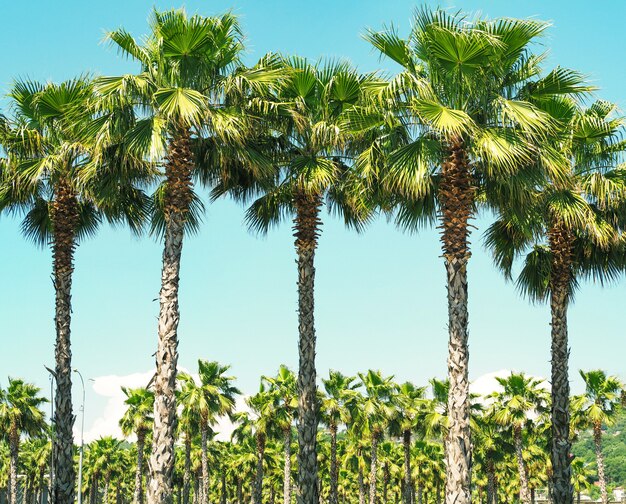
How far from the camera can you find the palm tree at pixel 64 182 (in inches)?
791

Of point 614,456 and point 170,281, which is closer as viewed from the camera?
point 170,281

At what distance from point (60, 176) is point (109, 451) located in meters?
67.7

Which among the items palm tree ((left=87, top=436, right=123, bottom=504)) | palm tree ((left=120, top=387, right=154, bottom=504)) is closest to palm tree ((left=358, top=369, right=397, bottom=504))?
palm tree ((left=120, top=387, right=154, bottom=504))

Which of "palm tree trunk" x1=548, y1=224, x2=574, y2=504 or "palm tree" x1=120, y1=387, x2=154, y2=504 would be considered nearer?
"palm tree trunk" x1=548, y1=224, x2=574, y2=504

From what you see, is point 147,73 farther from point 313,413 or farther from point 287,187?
point 313,413

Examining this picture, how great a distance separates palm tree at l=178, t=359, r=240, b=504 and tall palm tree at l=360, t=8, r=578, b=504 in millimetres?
36153

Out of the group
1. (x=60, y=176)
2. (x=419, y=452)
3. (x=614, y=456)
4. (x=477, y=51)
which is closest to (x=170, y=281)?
(x=60, y=176)

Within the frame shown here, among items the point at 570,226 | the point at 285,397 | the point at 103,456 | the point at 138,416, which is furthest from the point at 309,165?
the point at 103,456

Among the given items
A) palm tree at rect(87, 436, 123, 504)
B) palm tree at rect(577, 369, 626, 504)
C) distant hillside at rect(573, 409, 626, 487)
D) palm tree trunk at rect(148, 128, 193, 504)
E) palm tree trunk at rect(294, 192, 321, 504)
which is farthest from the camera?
distant hillside at rect(573, 409, 626, 487)

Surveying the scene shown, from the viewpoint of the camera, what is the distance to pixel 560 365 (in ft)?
68.6

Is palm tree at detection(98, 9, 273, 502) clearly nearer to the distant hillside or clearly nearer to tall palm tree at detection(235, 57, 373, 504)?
tall palm tree at detection(235, 57, 373, 504)

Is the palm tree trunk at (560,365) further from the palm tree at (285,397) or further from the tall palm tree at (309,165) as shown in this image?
the palm tree at (285,397)

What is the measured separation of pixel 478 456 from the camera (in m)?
64.4

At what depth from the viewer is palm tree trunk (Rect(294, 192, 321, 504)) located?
1928cm
